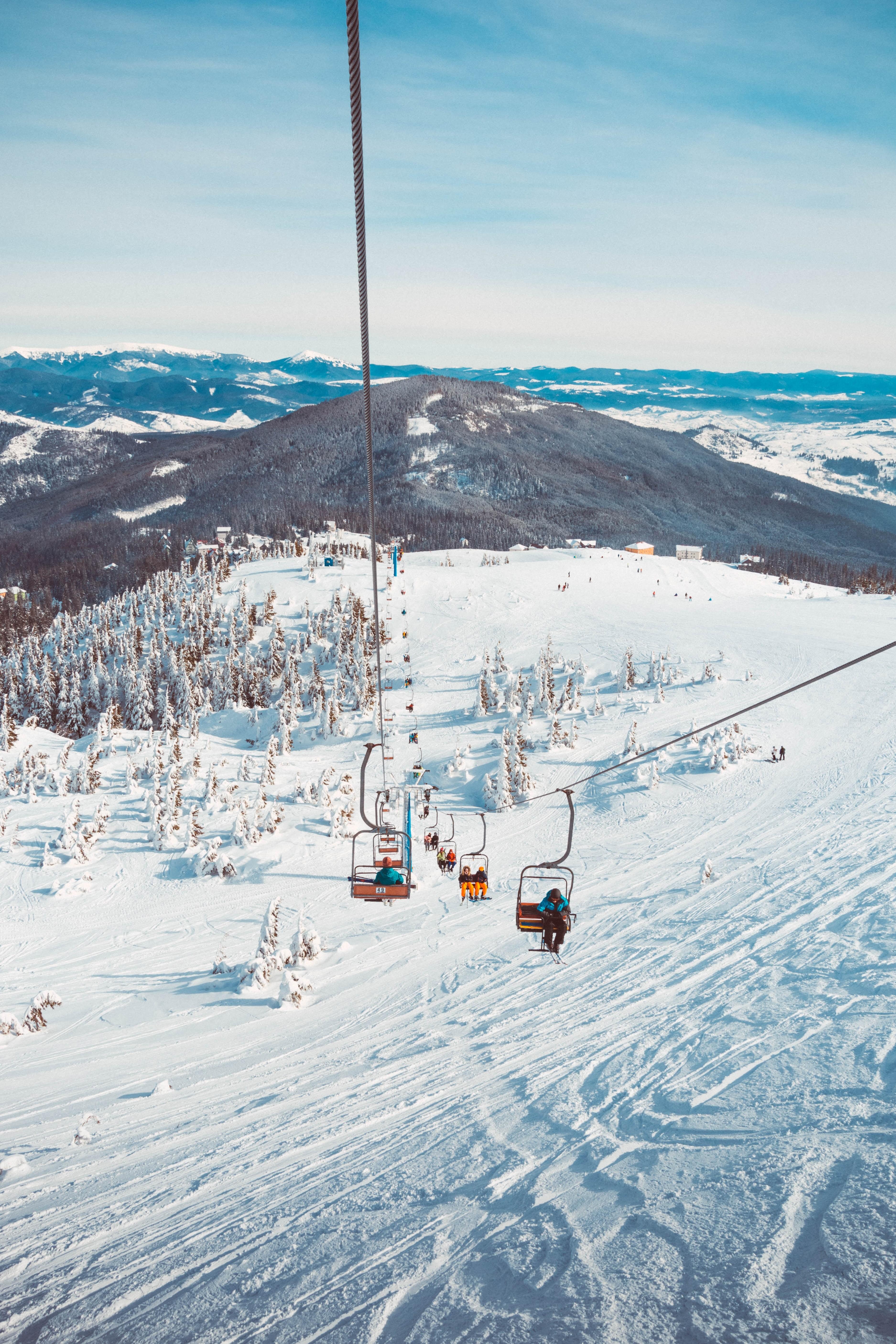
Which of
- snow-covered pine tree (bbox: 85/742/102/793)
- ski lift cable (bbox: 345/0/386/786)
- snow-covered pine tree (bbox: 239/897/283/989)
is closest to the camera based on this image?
ski lift cable (bbox: 345/0/386/786)

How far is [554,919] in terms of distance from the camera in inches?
450

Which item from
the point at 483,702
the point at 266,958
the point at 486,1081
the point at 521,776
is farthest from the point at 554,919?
the point at 483,702

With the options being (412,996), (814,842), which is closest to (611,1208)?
(412,996)

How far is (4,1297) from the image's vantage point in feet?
29.0

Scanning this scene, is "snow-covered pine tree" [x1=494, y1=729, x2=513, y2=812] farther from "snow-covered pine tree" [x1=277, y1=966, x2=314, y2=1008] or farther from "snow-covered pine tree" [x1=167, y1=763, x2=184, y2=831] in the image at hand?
"snow-covered pine tree" [x1=277, y1=966, x2=314, y2=1008]

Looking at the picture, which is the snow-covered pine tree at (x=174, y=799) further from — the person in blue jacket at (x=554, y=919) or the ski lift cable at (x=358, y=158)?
the ski lift cable at (x=358, y=158)

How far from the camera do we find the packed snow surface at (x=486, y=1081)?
8.30 metres

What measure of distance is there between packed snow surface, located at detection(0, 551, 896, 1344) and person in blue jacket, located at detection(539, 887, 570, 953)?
115 inches

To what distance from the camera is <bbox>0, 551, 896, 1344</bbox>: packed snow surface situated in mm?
8305

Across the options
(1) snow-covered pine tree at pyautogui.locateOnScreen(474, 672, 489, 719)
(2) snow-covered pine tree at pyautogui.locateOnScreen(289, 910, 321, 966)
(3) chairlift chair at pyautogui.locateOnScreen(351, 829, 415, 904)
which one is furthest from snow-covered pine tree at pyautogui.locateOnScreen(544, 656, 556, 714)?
(3) chairlift chair at pyautogui.locateOnScreen(351, 829, 415, 904)

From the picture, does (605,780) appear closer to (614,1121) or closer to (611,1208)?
(614,1121)

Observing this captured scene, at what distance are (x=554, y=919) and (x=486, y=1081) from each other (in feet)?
13.4

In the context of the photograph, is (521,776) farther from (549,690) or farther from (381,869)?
(381,869)

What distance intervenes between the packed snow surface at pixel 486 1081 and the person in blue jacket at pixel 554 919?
9.54 ft
